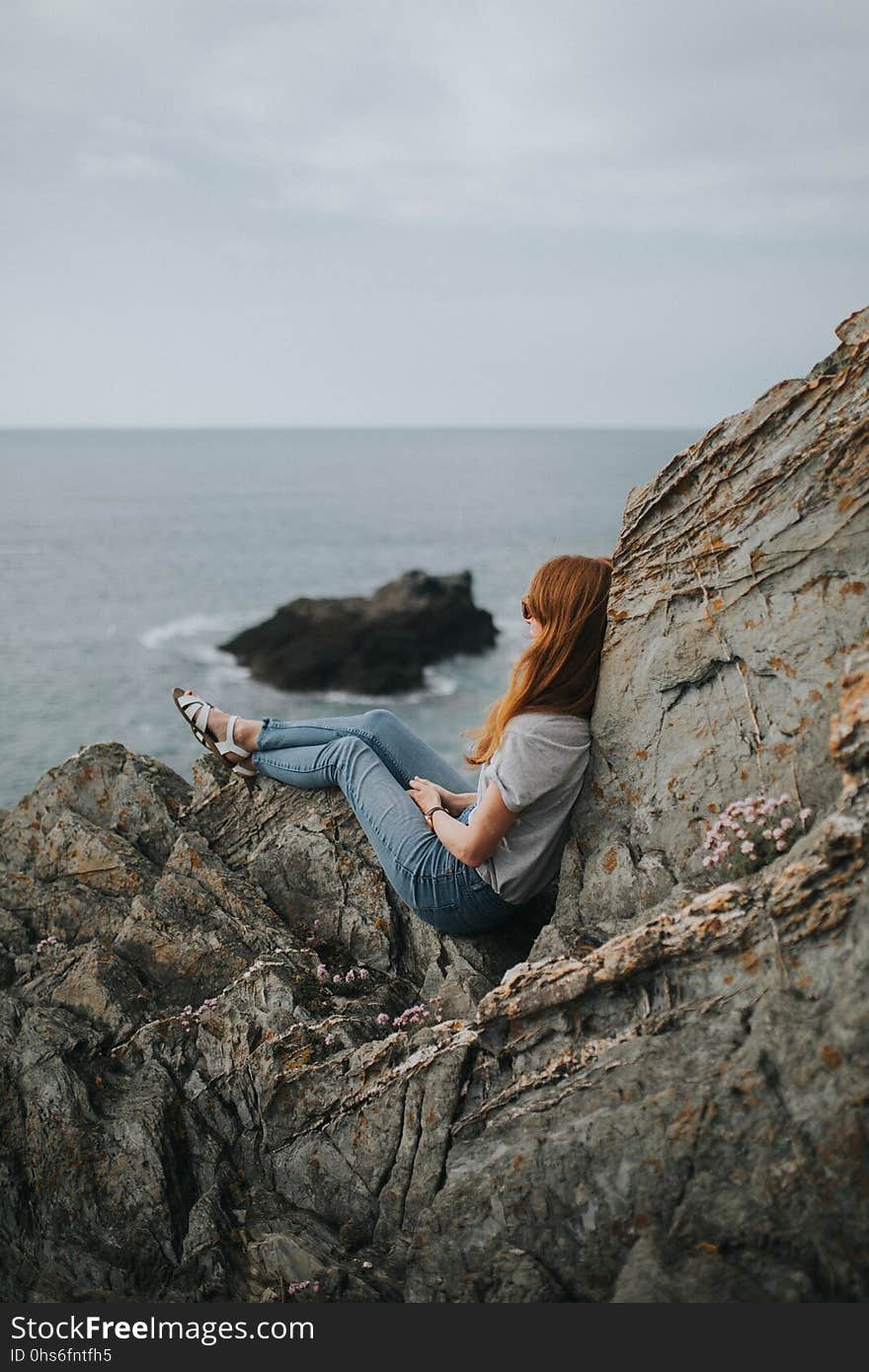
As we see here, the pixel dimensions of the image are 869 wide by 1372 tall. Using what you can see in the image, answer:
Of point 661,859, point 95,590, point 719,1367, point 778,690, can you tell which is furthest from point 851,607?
point 95,590

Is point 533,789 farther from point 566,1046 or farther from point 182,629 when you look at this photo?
point 182,629

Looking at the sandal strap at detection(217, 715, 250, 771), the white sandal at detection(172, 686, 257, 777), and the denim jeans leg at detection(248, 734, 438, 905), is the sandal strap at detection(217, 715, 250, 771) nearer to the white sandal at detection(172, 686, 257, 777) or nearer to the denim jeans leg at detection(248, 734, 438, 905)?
the white sandal at detection(172, 686, 257, 777)

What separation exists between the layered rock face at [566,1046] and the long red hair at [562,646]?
0.62ft

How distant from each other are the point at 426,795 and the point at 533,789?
4.35 ft

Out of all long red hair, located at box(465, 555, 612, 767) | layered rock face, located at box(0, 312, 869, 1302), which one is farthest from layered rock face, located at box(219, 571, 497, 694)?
long red hair, located at box(465, 555, 612, 767)

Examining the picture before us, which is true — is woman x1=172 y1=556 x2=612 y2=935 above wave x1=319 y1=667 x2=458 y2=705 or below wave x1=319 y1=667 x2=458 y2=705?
above

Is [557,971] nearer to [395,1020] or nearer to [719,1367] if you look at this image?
[395,1020]

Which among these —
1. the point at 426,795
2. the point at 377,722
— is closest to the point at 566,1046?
the point at 426,795

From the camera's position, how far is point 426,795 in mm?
7910

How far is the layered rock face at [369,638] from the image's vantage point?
43656 mm

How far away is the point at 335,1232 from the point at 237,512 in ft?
404

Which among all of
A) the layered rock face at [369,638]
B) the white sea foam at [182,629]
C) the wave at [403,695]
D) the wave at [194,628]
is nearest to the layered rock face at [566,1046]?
the wave at [403,695]

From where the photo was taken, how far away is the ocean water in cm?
4250

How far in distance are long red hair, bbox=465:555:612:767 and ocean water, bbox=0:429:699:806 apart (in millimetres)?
1811
